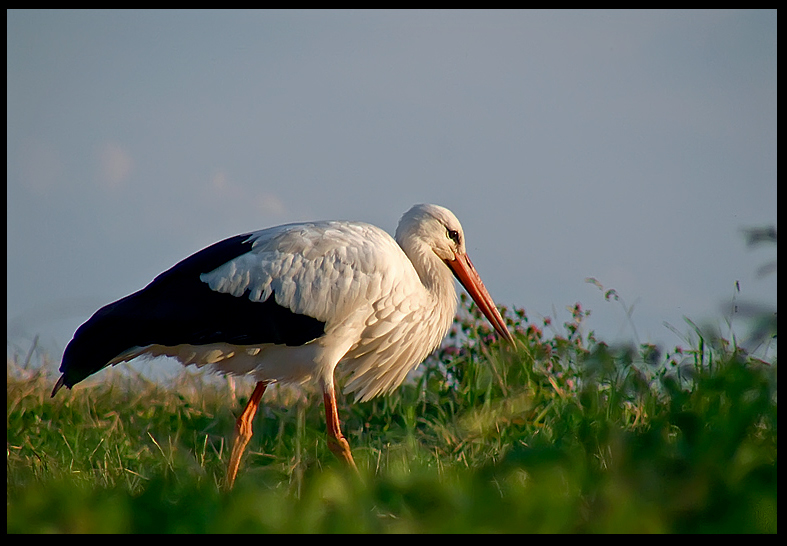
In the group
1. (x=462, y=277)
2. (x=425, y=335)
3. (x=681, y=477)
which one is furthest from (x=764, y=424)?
(x=462, y=277)

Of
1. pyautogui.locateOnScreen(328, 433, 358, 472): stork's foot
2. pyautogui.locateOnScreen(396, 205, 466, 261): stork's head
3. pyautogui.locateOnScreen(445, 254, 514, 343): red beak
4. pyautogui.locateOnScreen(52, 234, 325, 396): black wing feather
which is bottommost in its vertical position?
pyautogui.locateOnScreen(328, 433, 358, 472): stork's foot

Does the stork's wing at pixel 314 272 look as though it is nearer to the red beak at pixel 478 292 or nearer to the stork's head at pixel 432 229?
the stork's head at pixel 432 229

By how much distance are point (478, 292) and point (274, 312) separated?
1.55 m

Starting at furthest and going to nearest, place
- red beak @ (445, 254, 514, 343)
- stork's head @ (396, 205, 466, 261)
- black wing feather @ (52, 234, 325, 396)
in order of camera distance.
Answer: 1. red beak @ (445, 254, 514, 343)
2. stork's head @ (396, 205, 466, 261)
3. black wing feather @ (52, 234, 325, 396)

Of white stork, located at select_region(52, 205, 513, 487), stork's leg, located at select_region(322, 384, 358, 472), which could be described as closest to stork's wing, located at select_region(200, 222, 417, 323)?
white stork, located at select_region(52, 205, 513, 487)

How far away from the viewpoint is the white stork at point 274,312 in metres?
4.86

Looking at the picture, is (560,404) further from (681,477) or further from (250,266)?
(681,477)

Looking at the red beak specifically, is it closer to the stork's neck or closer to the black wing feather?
the stork's neck

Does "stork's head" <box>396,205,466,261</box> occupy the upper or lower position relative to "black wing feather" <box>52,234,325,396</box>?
upper

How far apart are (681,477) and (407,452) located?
8.34ft

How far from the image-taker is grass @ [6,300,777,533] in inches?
86.4

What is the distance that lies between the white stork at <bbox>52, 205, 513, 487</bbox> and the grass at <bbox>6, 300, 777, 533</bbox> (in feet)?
1.41

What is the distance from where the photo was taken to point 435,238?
5562 millimetres

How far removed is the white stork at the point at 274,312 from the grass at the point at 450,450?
1.41ft
